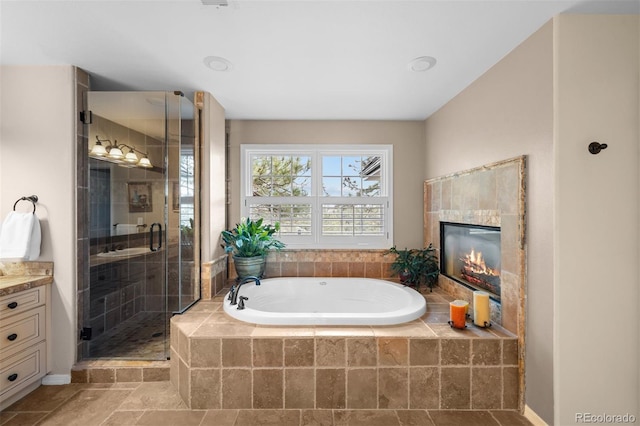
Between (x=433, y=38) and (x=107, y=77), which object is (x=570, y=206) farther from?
(x=107, y=77)

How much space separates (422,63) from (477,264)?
155cm

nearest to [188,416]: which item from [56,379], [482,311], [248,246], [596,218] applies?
[56,379]

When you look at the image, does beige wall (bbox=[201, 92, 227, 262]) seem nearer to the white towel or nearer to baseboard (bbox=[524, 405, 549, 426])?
the white towel

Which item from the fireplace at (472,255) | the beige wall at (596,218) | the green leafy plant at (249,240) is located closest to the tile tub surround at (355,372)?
the beige wall at (596,218)

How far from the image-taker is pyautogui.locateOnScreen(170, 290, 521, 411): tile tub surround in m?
1.62

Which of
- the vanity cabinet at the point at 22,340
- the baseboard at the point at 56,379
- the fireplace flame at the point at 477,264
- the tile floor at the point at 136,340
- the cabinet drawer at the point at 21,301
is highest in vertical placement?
the fireplace flame at the point at 477,264

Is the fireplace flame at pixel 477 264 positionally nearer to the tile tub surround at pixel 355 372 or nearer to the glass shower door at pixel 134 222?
the tile tub surround at pixel 355 372

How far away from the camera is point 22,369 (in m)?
1.74

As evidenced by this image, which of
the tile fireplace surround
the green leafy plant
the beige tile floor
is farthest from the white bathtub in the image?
the beige tile floor

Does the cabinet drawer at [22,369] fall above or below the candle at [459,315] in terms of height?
below

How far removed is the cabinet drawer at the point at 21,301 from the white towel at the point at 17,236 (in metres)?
0.24

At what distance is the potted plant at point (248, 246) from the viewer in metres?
2.60

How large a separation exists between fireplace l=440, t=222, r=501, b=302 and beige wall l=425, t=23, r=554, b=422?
1.10ft

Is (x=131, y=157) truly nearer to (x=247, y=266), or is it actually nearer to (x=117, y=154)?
(x=117, y=154)
